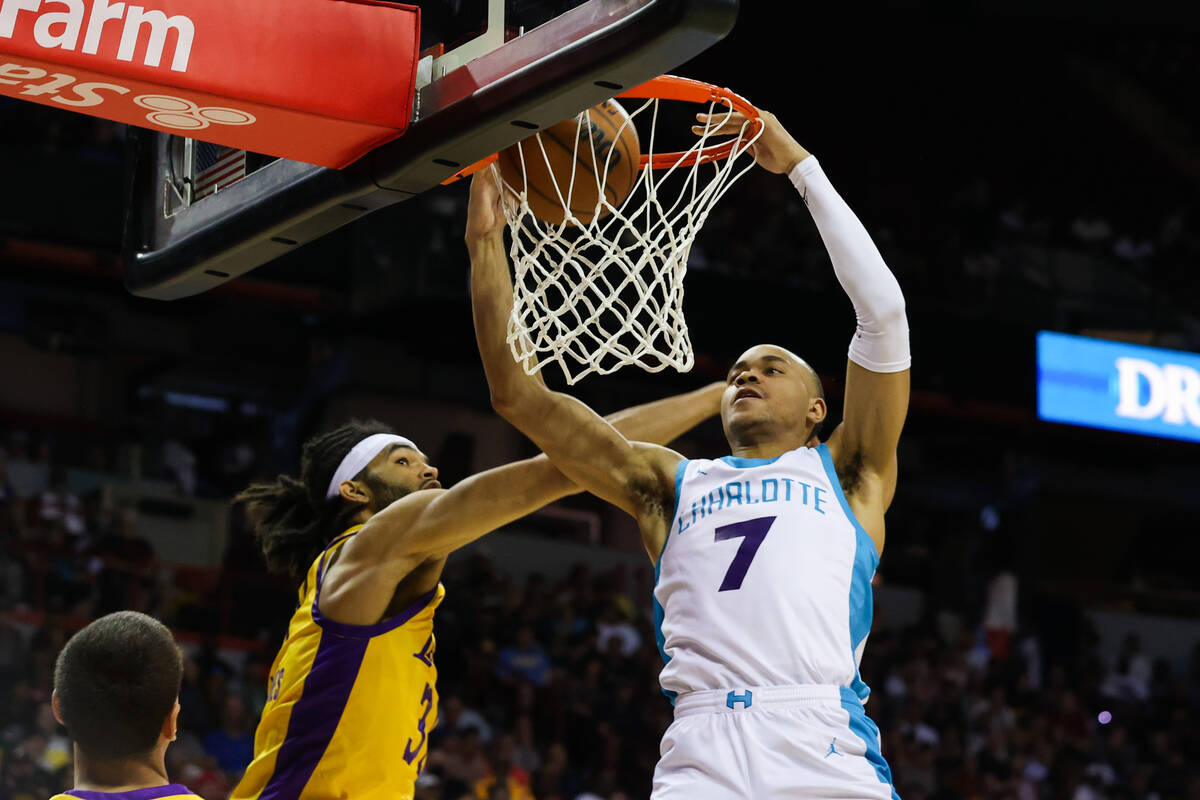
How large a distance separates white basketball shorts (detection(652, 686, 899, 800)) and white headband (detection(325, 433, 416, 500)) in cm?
136

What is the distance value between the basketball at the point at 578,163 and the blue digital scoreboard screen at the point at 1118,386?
934 centimetres

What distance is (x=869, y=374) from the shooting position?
3.39 meters

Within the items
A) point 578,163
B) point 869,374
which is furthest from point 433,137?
point 869,374

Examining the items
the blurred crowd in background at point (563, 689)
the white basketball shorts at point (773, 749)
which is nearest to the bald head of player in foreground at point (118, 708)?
the white basketball shorts at point (773, 749)

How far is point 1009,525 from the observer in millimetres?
15633

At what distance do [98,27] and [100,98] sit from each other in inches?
7.2

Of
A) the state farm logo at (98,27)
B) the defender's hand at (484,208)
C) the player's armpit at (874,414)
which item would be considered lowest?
the player's armpit at (874,414)

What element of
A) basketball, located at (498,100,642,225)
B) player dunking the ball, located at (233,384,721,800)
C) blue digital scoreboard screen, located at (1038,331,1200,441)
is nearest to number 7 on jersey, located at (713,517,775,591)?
player dunking the ball, located at (233,384,721,800)

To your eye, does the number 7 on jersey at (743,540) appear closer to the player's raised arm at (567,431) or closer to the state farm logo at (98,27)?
the player's raised arm at (567,431)

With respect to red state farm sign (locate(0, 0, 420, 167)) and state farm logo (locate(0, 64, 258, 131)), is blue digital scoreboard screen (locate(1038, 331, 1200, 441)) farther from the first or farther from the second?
state farm logo (locate(0, 64, 258, 131))

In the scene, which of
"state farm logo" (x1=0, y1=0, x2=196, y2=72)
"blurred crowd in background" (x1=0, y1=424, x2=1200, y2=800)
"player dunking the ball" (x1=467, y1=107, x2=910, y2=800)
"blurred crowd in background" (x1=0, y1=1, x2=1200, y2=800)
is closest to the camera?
"state farm logo" (x1=0, y1=0, x2=196, y2=72)

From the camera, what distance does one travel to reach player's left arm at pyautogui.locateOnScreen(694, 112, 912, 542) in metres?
3.38

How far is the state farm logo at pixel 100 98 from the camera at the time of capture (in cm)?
297

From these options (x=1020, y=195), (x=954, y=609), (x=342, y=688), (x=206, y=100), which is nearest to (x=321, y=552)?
(x=342, y=688)
